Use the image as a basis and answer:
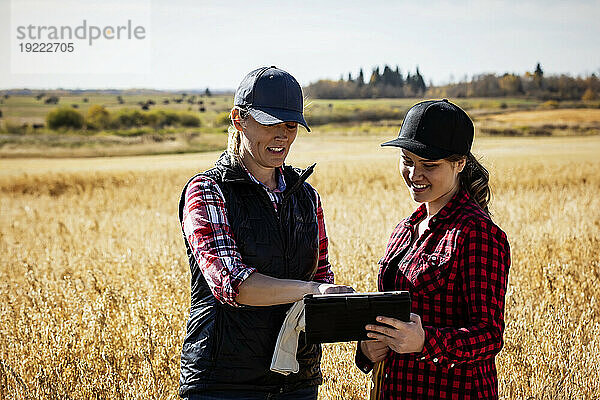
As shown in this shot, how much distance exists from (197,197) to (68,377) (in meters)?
2.50

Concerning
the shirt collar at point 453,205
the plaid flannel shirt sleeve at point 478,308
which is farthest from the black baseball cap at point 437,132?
the plaid flannel shirt sleeve at point 478,308

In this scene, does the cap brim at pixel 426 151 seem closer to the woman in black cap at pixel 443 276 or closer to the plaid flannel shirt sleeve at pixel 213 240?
the woman in black cap at pixel 443 276

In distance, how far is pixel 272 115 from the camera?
254 cm

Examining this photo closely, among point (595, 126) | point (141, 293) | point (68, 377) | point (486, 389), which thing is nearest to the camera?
point (486, 389)

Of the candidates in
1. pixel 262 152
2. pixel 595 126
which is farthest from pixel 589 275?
pixel 595 126

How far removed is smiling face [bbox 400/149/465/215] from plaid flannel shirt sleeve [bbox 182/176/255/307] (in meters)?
0.70

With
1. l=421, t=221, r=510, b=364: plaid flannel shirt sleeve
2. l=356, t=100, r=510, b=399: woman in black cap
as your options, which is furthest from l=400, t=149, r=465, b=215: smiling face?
l=421, t=221, r=510, b=364: plaid flannel shirt sleeve

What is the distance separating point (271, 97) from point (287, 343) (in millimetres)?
895

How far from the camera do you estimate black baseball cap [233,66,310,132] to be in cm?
255

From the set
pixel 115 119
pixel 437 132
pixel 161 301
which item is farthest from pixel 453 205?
pixel 115 119

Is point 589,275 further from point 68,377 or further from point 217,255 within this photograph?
point 217,255

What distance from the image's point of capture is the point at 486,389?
2.51 m

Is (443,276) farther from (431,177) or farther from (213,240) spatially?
(213,240)

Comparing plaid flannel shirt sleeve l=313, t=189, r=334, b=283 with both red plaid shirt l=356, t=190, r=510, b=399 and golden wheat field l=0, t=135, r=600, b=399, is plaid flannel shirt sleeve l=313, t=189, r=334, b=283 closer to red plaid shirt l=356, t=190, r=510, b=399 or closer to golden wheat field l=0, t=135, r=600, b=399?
red plaid shirt l=356, t=190, r=510, b=399
